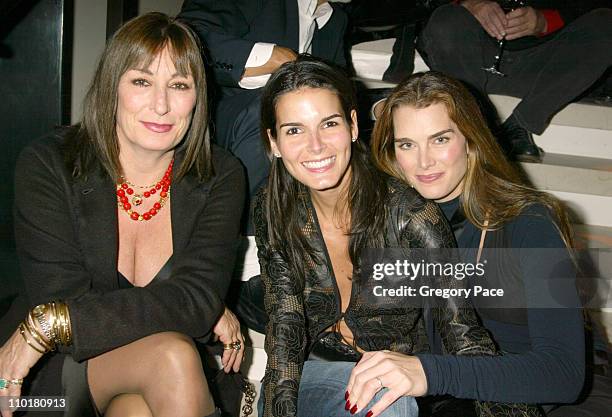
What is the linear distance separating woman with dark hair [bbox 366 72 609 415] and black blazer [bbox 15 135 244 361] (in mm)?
446

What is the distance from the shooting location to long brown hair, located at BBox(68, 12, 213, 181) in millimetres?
1521

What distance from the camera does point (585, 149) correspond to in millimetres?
2746

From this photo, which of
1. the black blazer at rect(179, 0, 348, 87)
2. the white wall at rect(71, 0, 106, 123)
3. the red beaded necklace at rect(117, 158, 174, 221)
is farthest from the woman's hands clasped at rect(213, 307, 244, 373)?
the white wall at rect(71, 0, 106, 123)

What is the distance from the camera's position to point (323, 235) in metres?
1.64

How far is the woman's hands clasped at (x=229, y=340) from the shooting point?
5.32 feet

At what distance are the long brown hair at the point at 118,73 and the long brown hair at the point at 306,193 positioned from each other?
0.19m

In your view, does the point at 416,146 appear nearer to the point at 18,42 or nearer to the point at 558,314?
the point at 558,314

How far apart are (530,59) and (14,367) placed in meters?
2.36

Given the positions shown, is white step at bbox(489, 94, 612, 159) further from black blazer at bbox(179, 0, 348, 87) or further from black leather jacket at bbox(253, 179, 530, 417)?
black leather jacket at bbox(253, 179, 530, 417)

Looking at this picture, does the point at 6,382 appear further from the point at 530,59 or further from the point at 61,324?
the point at 530,59

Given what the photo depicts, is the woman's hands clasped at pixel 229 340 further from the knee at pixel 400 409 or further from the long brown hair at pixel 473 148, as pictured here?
the long brown hair at pixel 473 148

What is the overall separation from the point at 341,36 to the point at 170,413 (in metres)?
1.59

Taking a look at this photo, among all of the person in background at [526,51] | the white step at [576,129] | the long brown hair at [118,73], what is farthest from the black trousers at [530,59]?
the long brown hair at [118,73]

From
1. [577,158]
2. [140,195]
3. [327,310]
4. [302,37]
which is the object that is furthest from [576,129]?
[140,195]
